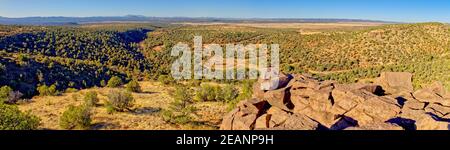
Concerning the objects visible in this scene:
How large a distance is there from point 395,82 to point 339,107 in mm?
6769

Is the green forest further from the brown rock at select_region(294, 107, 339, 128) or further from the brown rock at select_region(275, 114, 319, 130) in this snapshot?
the brown rock at select_region(275, 114, 319, 130)

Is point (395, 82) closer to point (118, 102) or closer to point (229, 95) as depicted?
point (229, 95)

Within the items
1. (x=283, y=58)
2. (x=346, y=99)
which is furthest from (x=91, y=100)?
(x=283, y=58)

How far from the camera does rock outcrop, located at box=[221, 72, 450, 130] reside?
49.5 feet

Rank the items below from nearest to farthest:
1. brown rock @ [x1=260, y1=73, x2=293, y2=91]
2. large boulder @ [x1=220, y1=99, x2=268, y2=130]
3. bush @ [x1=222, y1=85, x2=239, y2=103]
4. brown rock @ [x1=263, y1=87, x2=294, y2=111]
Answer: large boulder @ [x1=220, y1=99, x2=268, y2=130]
brown rock @ [x1=263, y1=87, x2=294, y2=111]
brown rock @ [x1=260, y1=73, x2=293, y2=91]
bush @ [x1=222, y1=85, x2=239, y2=103]

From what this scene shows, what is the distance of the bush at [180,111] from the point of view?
942 inches

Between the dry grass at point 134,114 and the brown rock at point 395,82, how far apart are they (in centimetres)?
1090

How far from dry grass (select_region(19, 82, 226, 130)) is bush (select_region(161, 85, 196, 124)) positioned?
16.7 inches

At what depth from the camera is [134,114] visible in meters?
26.1

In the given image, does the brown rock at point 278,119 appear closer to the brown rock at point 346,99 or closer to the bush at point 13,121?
the brown rock at point 346,99

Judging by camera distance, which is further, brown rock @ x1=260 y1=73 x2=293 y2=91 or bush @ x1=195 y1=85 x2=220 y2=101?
bush @ x1=195 y1=85 x2=220 y2=101

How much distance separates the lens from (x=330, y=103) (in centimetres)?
1870

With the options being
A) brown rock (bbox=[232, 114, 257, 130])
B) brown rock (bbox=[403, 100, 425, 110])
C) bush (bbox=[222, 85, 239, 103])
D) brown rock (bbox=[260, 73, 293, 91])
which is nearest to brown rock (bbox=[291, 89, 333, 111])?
brown rock (bbox=[260, 73, 293, 91])
